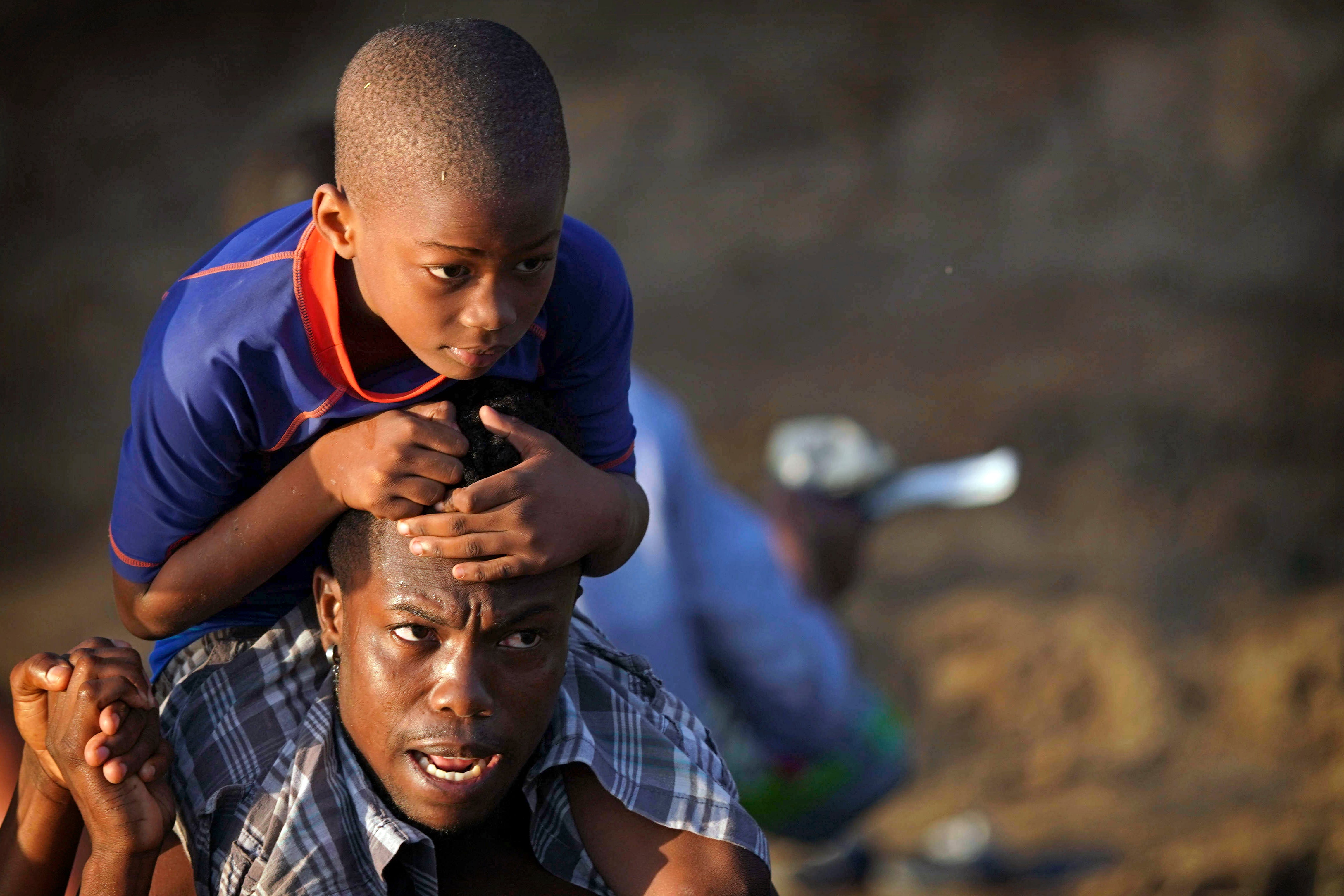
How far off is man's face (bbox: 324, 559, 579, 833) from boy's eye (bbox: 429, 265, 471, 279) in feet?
1.05

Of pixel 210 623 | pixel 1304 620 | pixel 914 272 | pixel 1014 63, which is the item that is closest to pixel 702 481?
pixel 210 623

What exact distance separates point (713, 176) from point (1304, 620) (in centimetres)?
408

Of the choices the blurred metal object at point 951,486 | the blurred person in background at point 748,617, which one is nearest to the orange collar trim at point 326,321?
the blurred person in background at point 748,617

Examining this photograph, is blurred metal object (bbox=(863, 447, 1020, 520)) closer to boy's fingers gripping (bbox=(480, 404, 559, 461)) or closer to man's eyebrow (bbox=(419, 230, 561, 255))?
boy's fingers gripping (bbox=(480, 404, 559, 461))

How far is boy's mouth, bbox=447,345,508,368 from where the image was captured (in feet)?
5.16

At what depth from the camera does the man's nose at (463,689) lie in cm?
161

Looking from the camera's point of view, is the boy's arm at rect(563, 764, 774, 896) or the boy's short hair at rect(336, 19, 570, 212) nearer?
the boy's short hair at rect(336, 19, 570, 212)

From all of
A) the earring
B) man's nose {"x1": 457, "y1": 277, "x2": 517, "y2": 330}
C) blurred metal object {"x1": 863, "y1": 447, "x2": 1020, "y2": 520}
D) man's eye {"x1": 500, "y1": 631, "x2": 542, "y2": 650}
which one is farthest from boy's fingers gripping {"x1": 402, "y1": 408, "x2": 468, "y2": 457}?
blurred metal object {"x1": 863, "y1": 447, "x2": 1020, "y2": 520}

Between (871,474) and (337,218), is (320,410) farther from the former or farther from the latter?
(871,474)

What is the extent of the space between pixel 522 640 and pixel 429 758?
0.17m

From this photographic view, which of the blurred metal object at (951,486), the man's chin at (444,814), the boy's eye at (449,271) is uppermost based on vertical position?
the boy's eye at (449,271)

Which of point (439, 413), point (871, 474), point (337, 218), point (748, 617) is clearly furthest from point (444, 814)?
point (871, 474)

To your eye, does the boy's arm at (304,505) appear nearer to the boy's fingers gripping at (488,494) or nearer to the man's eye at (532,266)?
the boy's fingers gripping at (488,494)

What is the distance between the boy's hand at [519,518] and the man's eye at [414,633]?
92 millimetres
